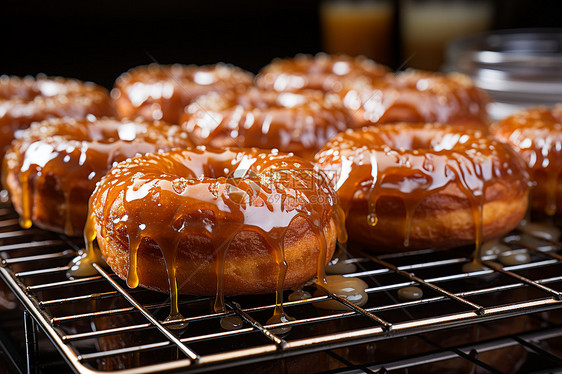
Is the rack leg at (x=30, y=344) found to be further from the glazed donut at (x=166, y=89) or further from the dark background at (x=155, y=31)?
the dark background at (x=155, y=31)

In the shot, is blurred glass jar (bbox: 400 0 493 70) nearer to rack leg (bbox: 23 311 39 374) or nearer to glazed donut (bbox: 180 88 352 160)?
glazed donut (bbox: 180 88 352 160)

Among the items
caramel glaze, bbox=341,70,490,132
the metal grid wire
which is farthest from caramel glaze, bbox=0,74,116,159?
caramel glaze, bbox=341,70,490,132

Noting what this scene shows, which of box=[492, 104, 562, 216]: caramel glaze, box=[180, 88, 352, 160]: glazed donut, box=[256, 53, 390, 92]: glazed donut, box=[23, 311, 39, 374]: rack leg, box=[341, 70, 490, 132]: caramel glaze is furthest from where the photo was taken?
box=[256, 53, 390, 92]: glazed donut

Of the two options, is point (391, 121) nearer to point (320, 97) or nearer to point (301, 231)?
point (320, 97)

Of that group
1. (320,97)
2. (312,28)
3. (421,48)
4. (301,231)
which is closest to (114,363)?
(301,231)

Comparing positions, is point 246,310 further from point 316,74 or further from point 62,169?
point 316,74

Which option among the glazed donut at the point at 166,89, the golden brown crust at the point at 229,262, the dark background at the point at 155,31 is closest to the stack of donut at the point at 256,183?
the golden brown crust at the point at 229,262
